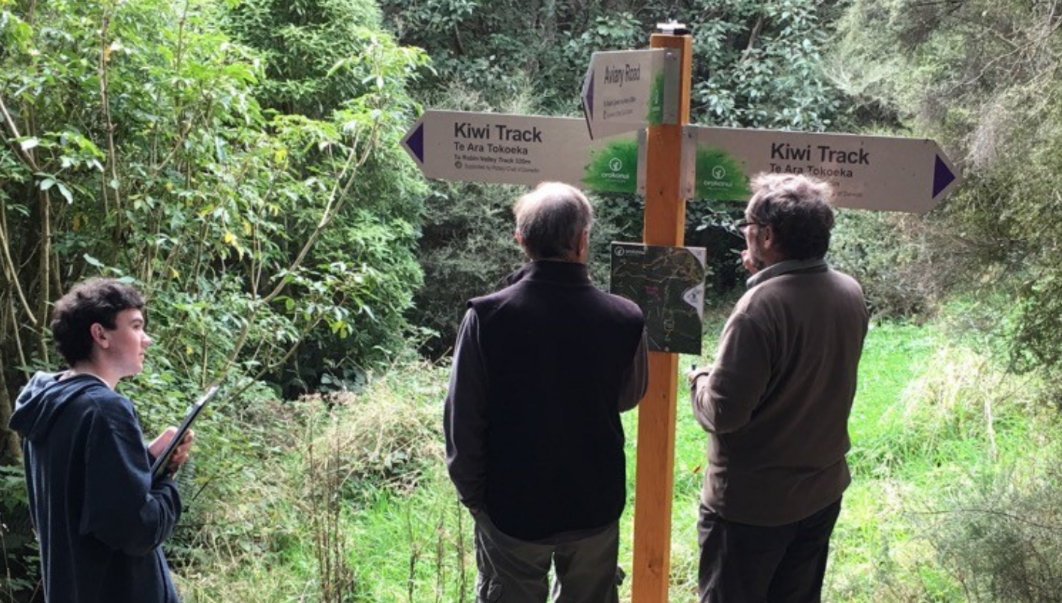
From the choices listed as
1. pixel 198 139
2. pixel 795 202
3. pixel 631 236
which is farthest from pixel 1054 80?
pixel 631 236

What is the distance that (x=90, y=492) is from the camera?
2.37 meters

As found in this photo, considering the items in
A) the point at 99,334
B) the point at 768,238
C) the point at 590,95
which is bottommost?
the point at 99,334

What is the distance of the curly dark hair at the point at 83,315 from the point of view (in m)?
2.49

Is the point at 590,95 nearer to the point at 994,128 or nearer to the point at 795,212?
the point at 795,212

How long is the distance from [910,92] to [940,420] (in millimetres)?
2085

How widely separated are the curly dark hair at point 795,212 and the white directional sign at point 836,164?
7.1 inches

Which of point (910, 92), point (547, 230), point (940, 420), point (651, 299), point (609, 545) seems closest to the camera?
point (547, 230)

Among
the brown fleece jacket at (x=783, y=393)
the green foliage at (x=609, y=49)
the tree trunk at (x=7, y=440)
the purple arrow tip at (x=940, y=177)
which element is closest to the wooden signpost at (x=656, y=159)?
the purple arrow tip at (x=940, y=177)

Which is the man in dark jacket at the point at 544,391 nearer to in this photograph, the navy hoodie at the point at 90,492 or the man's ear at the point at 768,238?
the man's ear at the point at 768,238

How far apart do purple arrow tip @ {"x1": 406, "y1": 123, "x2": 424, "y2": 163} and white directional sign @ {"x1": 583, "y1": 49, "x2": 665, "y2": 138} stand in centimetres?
60

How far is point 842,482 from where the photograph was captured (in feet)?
9.50

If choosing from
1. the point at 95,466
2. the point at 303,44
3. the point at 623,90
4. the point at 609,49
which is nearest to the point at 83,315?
the point at 95,466

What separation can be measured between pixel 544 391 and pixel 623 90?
0.93 m

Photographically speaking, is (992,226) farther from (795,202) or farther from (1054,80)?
(795,202)
